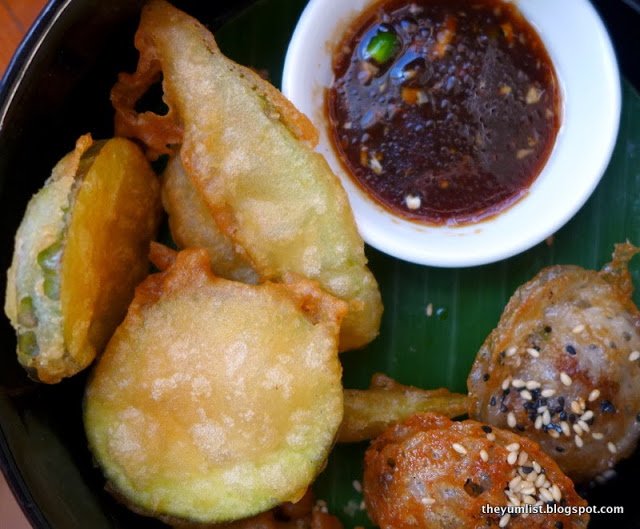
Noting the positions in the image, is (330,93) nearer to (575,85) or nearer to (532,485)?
(575,85)

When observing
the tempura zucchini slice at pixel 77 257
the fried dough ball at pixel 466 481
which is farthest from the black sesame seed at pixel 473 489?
the tempura zucchini slice at pixel 77 257

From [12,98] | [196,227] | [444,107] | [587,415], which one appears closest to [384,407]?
[587,415]

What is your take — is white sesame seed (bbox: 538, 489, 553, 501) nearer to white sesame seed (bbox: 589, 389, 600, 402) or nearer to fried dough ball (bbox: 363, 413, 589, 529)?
fried dough ball (bbox: 363, 413, 589, 529)

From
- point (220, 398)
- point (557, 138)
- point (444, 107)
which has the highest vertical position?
point (444, 107)

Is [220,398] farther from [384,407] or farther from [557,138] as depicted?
[557,138]

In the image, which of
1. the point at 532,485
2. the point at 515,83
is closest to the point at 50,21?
the point at 515,83

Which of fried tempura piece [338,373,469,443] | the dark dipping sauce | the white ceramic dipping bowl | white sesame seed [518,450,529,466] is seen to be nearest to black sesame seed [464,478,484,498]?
white sesame seed [518,450,529,466]

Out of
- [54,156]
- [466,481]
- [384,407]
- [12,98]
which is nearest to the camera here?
[12,98]
